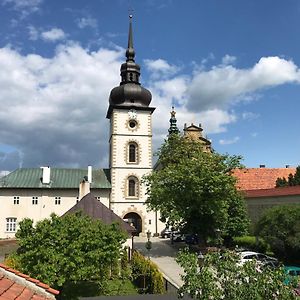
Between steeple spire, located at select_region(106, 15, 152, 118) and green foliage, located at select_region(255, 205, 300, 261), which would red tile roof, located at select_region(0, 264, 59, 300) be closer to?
green foliage, located at select_region(255, 205, 300, 261)

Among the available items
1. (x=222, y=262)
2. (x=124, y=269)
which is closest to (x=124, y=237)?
(x=124, y=269)

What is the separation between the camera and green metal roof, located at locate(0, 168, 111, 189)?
4344 cm

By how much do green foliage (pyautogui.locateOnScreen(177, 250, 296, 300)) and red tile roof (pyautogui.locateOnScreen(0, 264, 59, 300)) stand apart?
133 inches

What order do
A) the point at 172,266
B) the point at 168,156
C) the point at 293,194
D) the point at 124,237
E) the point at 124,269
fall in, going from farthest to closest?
the point at 168,156, the point at 293,194, the point at 172,266, the point at 124,269, the point at 124,237

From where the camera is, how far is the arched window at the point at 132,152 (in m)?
45.5

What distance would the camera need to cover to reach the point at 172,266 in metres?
27.4

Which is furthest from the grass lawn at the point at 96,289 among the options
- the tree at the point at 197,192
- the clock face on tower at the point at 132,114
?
the clock face on tower at the point at 132,114

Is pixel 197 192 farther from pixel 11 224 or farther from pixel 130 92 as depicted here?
pixel 11 224

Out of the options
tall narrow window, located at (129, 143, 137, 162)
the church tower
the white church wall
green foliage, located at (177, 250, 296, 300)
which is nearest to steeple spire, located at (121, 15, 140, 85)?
the church tower

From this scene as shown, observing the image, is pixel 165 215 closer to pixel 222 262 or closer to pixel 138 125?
pixel 138 125

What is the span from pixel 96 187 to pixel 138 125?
30.8 feet

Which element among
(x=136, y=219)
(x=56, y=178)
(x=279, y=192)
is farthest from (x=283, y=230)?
(x=56, y=178)

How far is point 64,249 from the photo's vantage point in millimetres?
16672

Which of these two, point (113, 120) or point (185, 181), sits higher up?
point (113, 120)
